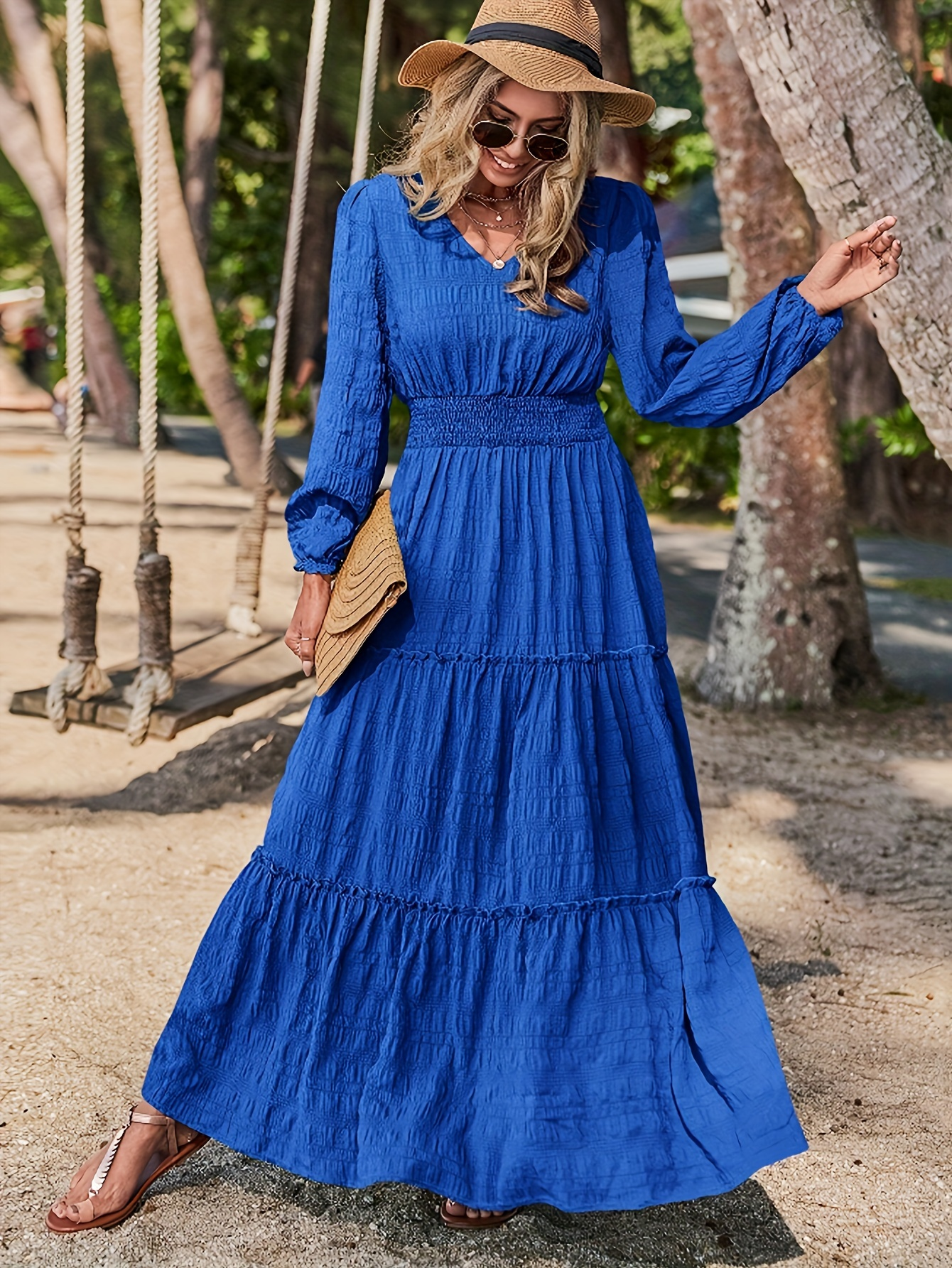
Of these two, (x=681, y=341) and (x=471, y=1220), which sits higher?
(x=681, y=341)

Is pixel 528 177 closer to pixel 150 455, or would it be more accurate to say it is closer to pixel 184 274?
pixel 150 455

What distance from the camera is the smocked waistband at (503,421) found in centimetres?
226

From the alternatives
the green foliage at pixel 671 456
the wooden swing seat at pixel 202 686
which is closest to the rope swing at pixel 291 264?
the wooden swing seat at pixel 202 686

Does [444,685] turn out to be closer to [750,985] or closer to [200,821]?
[750,985]

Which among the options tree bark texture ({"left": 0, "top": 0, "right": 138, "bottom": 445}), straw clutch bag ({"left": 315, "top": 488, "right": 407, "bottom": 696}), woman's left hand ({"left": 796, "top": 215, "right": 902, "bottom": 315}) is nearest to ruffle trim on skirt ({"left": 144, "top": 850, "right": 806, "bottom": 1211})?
straw clutch bag ({"left": 315, "top": 488, "right": 407, "bottom": 696})

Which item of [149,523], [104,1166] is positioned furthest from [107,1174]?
[149,523]

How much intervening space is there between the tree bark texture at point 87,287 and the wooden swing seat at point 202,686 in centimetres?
409

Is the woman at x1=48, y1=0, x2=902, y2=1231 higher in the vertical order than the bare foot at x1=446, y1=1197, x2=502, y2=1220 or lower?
higher

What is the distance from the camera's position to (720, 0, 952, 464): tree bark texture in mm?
3398

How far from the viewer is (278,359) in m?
5.05

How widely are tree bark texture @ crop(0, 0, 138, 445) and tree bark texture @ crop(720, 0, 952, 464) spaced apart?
7.37m

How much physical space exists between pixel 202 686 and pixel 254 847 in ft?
3.47

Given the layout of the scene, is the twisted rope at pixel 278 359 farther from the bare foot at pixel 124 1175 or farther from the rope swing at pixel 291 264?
the bare foot at pixel 124 1175

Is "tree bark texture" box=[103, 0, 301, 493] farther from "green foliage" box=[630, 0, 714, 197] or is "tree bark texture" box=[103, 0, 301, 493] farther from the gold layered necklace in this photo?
the gold layered necklace
